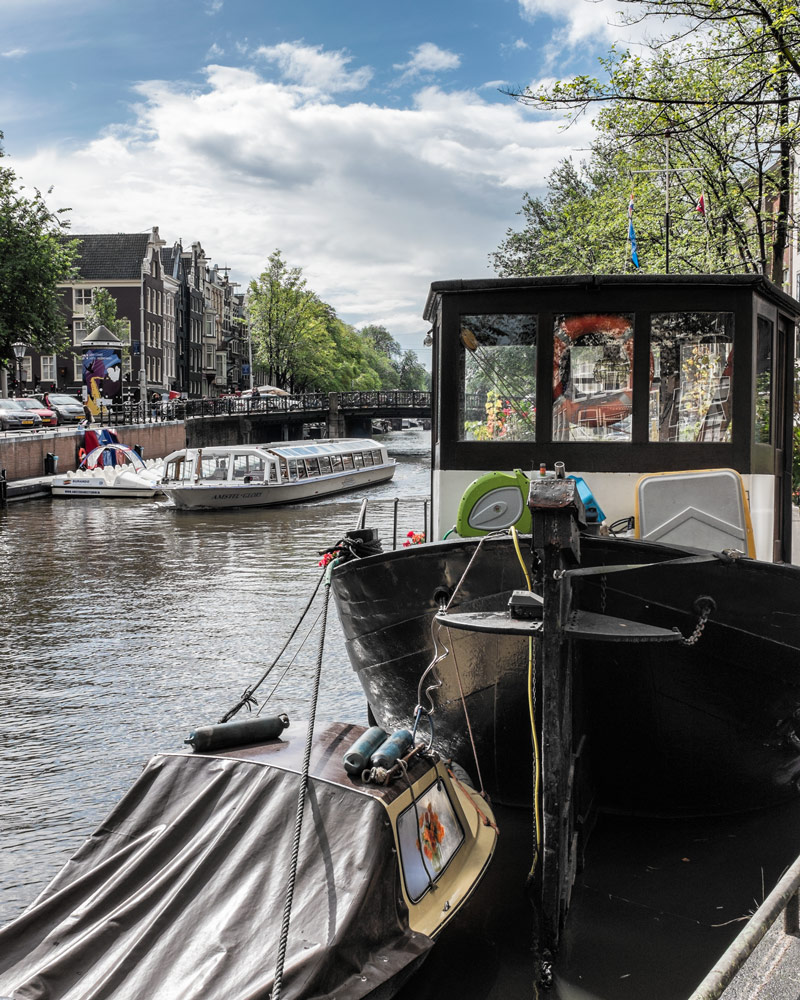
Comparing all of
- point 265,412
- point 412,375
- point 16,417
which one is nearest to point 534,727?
point 16,417

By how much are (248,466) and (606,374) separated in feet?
82.8

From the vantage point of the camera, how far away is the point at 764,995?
3043 millimetres

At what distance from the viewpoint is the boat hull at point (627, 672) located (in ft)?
18.1

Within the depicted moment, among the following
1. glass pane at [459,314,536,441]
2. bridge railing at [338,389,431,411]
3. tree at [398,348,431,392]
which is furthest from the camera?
tree at [398,348,431,392]

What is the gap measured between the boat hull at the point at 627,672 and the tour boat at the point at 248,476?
23.4 metres

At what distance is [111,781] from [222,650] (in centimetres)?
454

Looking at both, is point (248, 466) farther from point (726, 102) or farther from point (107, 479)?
point (726, 102)

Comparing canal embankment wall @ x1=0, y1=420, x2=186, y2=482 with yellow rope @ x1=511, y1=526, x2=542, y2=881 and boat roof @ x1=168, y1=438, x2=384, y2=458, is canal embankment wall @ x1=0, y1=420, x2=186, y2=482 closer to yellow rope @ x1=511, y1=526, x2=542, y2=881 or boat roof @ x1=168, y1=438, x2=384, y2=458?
boat roof @ x1=168, y1=438, x2=384, y2=458

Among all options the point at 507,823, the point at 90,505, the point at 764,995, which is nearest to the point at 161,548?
the point at 90,505

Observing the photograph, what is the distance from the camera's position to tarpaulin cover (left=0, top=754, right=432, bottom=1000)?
14.2ft

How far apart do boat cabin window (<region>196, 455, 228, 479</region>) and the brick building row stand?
24006 mm

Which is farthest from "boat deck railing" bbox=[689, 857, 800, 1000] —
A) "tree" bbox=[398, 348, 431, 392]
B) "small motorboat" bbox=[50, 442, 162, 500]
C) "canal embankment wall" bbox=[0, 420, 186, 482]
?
"tree" bbox=[398, 348, 431, 392]

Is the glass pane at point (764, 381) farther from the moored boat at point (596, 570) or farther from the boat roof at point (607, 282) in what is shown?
the boat roof at point (607, 282)

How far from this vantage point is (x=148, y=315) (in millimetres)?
71188
